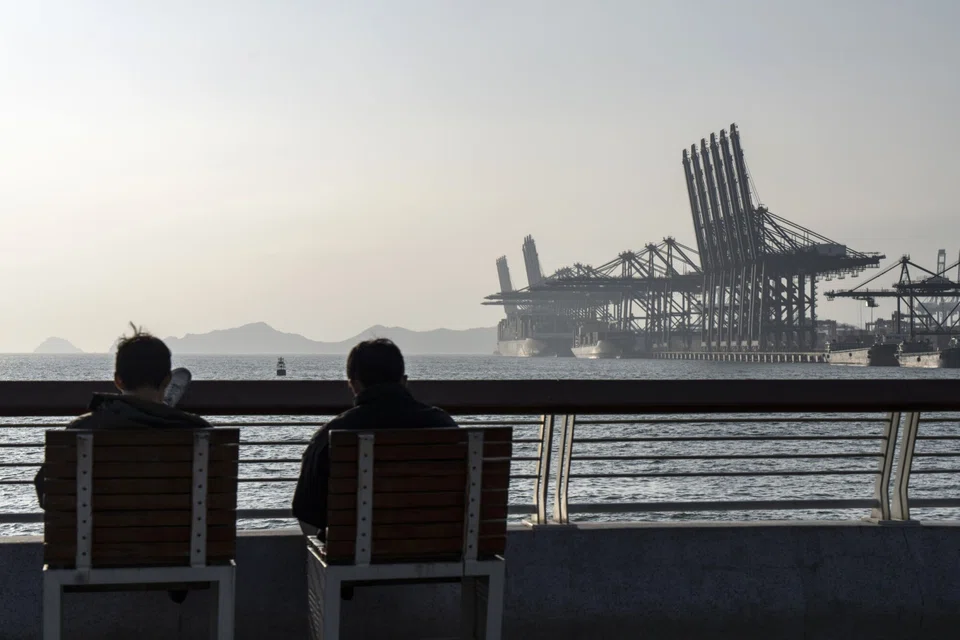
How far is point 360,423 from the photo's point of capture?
3.17 metres

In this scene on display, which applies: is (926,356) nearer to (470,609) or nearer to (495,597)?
(470,609)

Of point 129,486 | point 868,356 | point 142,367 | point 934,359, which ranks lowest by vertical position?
point 129,486

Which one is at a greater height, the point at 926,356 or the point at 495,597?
the point at 926,356

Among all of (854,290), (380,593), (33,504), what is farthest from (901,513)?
(854,290)

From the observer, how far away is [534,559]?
4.14 meters

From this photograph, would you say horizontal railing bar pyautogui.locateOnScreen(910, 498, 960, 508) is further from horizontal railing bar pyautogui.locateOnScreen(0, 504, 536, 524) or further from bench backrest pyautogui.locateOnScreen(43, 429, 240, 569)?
bench backrest pyautogui.locateOnScreen(43, 429, 240, 569)

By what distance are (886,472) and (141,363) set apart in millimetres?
2804

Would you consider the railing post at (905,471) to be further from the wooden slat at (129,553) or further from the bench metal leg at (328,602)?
the wooden slat at (129,553)

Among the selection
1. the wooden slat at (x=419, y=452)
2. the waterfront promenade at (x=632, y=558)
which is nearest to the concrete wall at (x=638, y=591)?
the waterfront promenade at (x=632, y=558)

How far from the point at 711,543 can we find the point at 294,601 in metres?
1.46

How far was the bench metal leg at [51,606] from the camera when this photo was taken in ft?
9.40

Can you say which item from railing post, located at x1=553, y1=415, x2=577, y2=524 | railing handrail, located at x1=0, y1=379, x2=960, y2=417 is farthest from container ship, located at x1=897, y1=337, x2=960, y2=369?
railing post, located at x1=553, y1=415, x2=577, y2=524

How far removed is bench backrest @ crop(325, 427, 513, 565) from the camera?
2.90m

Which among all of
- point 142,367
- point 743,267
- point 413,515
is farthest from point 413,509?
point 743,267
